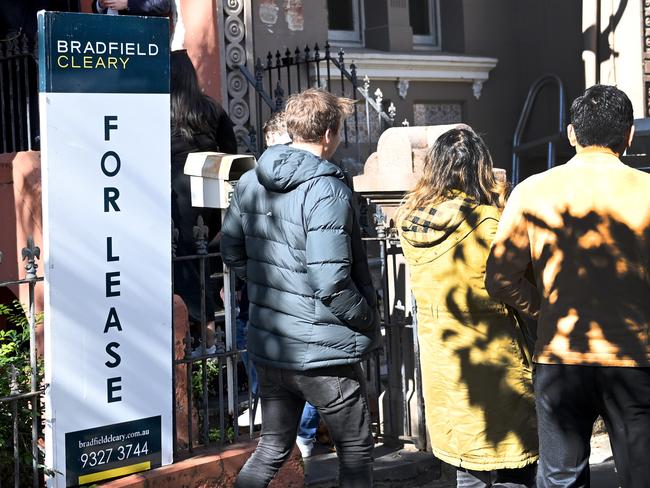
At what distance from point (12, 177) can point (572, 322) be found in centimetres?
398

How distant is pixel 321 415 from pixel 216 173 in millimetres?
1631

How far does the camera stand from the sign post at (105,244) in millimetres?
4891

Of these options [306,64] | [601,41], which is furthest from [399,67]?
[601,41]

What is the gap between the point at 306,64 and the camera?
1120cm

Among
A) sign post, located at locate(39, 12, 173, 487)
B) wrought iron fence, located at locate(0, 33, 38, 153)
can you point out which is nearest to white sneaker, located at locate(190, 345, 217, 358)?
sign post, located at locate(39, 12, 173, 487)

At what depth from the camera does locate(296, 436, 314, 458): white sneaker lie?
616cm

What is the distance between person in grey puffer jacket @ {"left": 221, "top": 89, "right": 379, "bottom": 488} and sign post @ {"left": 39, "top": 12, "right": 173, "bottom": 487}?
639 millimetres

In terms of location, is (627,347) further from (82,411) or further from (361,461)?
(82,411)

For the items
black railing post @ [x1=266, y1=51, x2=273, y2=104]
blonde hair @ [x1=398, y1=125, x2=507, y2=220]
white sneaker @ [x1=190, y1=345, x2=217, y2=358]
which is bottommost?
white sneaker @ [x1=190, y1=345, x2=217, y2=358]

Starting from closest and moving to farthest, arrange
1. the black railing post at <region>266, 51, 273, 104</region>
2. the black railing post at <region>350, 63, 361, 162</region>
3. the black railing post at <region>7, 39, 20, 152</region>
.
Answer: the black railing post at <region>7, 39, 20, 152</region>
the black railing post at <region>350, 63, 361, 162</region>
the black railing post at <region>266, 51, 273, 104</region>

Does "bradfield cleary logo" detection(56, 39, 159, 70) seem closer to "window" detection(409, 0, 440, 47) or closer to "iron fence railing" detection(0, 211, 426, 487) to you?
"iron fence railing" detection(0, 211, 426, 487)

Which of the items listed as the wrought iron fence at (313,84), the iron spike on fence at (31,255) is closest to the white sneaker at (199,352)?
the iron spike on fence at (31,255)

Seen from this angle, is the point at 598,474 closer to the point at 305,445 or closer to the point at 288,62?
the point at 305,445

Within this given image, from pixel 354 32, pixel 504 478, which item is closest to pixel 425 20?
pixel 354 32
